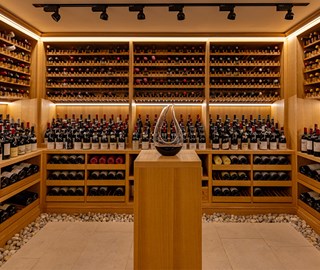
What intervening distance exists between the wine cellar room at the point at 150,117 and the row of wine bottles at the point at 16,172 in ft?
0.05

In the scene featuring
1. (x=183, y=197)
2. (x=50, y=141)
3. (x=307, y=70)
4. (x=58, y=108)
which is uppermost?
(x=307, y=70)

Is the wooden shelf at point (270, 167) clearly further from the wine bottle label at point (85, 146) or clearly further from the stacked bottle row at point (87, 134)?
the wine bottle label at point (85, 146)

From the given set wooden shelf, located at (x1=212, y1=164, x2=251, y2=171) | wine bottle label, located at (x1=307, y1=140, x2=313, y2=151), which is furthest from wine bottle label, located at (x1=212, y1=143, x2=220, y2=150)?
wine bottle label, located at (x1=307, y1=140, x2=313, y2=151)

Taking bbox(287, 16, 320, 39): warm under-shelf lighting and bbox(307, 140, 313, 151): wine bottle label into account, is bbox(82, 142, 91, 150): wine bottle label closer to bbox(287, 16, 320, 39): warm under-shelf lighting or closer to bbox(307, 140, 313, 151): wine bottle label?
bbox(307, 140, 313, 151): wine bottle label

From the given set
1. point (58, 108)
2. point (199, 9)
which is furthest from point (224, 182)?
point (58, 108)

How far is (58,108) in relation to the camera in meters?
4.57

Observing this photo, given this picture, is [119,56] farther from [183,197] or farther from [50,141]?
[183,197]

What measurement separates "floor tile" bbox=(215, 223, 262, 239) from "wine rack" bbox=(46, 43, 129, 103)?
213 centimetres

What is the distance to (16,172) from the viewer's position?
3295mm

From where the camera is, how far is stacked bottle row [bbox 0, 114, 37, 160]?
304 centimetres

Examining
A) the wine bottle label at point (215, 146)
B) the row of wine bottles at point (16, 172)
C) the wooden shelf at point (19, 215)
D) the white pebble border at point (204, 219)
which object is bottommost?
the white pebble border at point (204, 219)

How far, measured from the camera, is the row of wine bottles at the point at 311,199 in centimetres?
340

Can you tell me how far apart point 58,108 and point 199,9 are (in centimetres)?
258

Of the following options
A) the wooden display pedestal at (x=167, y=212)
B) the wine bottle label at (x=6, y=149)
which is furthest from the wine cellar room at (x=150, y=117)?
the wooden display pedestal at (x=167, y=212)
